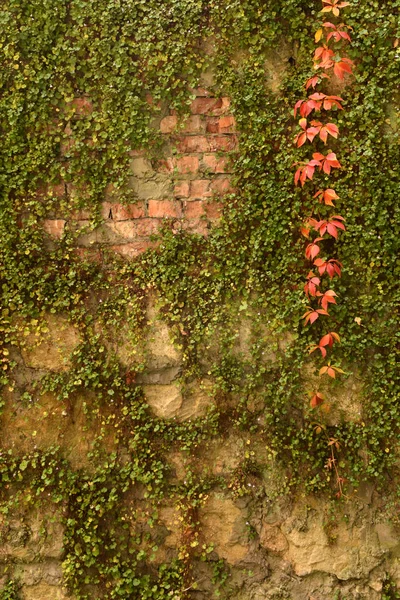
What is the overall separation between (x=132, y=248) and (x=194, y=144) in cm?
65

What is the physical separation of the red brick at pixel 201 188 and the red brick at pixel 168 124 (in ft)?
1.01

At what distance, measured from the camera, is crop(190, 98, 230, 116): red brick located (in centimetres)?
307

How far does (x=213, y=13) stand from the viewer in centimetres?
300

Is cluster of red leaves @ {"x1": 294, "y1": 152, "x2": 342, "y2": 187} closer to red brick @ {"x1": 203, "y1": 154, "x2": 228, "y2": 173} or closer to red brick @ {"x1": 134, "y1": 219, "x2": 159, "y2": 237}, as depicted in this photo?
red brick @ {"x1": 203, "y1": 154, "x2": 228, "y2": 173}

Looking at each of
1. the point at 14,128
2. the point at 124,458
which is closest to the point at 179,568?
the point at 124,458

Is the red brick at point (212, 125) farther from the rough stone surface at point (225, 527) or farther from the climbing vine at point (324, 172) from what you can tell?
the rough stone surface at point (225, 527)

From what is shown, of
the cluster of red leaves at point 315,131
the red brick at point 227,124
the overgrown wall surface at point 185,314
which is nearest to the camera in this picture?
the cluster of red leaves at point 315,131

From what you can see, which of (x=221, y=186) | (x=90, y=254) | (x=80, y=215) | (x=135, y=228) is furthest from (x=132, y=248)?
(x=221, y=186)

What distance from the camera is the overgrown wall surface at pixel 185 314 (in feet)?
9.66

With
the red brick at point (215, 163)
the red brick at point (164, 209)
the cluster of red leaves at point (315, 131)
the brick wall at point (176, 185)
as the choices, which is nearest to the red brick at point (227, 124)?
the brick wall at point (176, 185)

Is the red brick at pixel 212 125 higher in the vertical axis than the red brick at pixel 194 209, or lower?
higher

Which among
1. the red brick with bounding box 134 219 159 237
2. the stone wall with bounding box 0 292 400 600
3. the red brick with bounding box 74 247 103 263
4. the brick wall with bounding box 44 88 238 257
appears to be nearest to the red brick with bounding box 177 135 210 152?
the brick wall with bounding box 44 88 238 257

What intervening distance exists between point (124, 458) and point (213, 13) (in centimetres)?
237

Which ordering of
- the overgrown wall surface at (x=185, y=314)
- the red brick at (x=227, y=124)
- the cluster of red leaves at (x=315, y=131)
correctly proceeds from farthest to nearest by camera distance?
the red brick at (x=227, y=124) → the overgrown wall surface at (x=185, y=314) → the cluster of red leaves at (x=315, y=131)
